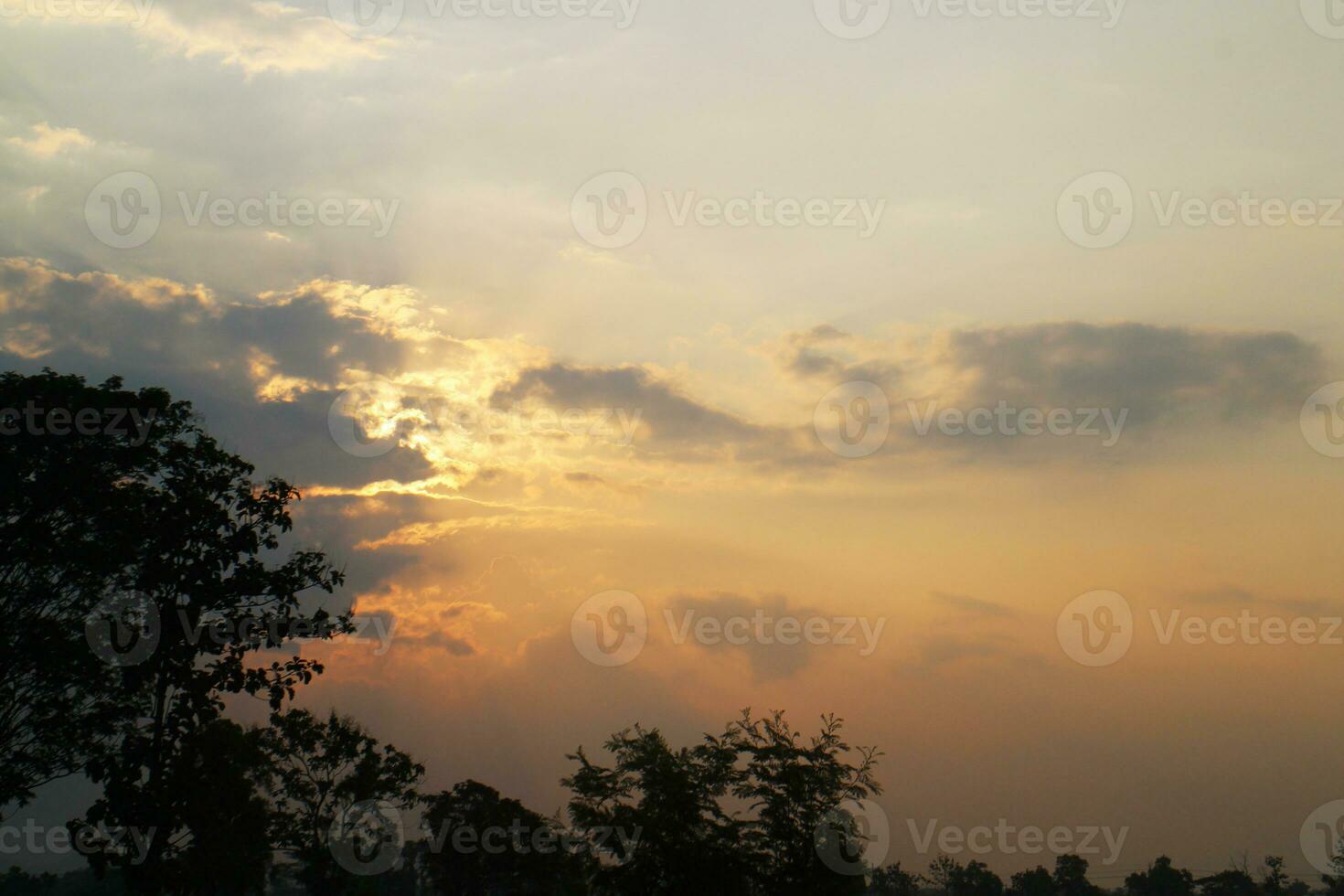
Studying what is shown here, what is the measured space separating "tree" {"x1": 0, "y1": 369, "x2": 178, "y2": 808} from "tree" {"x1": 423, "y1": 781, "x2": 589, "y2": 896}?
2242 inches

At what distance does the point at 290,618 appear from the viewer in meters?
25.7

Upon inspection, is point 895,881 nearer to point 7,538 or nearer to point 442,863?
point 442,863

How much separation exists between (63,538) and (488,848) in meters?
68.8

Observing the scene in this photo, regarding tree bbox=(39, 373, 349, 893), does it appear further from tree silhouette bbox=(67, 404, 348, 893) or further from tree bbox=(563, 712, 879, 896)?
tree bbox=(563, 712, 879, 896)

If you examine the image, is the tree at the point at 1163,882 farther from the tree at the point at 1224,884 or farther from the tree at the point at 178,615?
the tree at the point at 178,615

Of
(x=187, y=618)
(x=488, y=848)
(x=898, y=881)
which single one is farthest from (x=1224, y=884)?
(x=187, y=618)

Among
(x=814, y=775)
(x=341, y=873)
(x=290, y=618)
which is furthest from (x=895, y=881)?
(x=290, y=618)

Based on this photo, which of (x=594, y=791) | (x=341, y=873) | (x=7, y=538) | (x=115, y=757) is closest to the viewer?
(x=115, y=757)

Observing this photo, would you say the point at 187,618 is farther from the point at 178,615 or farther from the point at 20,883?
the point at 20,883

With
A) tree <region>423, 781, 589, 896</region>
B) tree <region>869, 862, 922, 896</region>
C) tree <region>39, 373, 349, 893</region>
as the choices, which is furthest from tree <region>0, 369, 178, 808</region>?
tree <region>869, 862, 922, 896</region>

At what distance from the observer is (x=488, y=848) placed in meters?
85.8

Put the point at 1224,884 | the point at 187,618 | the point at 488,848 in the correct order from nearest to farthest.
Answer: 1. the point at 187,618
2. the point at 488,848
3. the point at 1224,884

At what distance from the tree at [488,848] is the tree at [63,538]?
187 ft

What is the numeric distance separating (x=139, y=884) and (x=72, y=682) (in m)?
6.64
